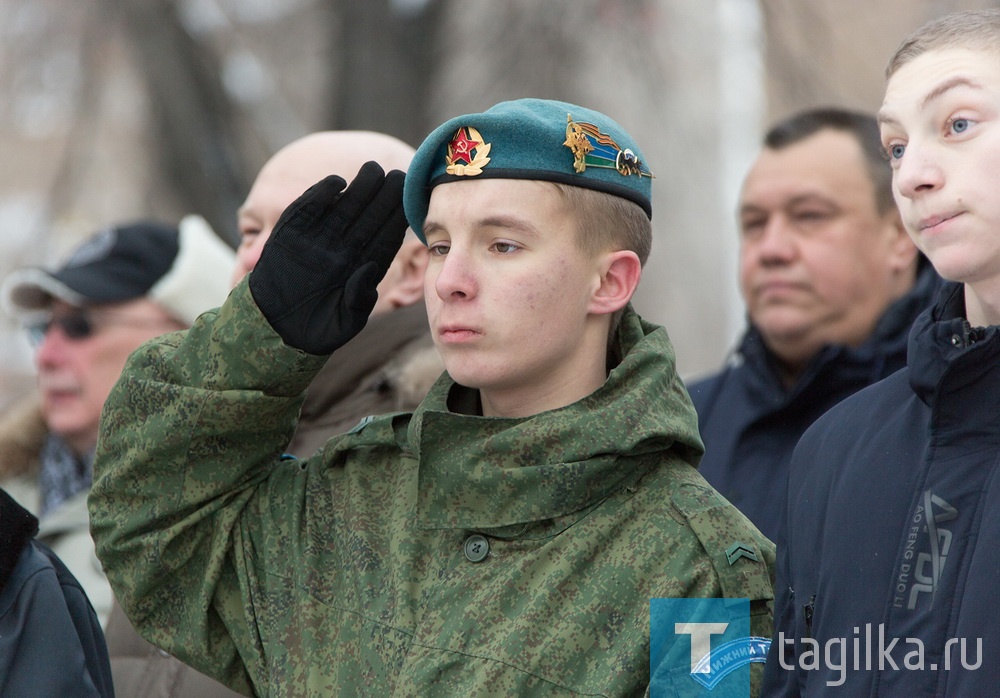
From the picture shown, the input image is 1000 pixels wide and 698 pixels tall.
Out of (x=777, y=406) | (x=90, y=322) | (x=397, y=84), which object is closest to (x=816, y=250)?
(x=777, y=406)

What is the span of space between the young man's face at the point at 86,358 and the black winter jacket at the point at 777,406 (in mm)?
1862

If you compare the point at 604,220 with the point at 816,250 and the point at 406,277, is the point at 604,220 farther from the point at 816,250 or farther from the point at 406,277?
the point at 816,250

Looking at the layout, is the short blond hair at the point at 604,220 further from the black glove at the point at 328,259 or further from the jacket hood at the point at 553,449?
the black glove at the point at 328,259

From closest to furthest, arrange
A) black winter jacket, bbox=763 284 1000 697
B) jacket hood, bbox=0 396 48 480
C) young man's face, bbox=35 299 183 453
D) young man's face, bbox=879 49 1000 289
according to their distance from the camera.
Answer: black winter jacket, bbox=763 284 1000 697, young man's face, bbox=879 49 1000 289, young man's face, bbox=35 299 183 453, jacket hood, bbox=0 396 48 480

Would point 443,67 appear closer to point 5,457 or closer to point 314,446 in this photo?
point 5,457

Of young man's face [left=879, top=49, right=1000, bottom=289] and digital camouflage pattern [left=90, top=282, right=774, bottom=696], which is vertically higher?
young man's face [left=879, top=49, right=1000, bottom=289]

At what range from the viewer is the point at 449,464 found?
2514mm

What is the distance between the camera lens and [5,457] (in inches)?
182

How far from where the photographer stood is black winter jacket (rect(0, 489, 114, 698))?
2602 mm

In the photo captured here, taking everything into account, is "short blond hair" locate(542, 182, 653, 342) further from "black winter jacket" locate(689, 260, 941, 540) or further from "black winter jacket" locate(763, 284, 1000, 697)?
"black winter jacket" locate(689, 260, 941, 540)

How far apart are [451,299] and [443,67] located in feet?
18.6

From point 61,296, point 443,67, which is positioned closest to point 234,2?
point 443,67

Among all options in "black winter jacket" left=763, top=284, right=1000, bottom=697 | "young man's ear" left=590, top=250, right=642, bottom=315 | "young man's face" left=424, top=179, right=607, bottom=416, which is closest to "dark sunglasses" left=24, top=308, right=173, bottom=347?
"young man's face" left=424, top=179, right=607, bottom=416

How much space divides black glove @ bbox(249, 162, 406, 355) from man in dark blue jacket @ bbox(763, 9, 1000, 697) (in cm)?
93
